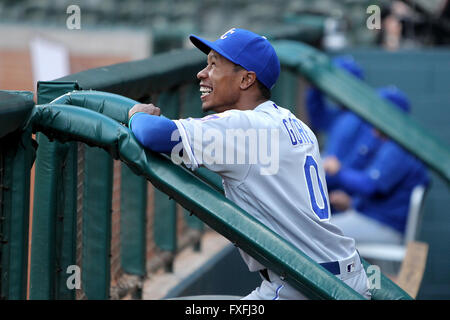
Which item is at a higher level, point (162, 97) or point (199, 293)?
point (162, 97)

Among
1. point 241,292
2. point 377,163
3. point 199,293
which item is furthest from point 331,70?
point 199,293

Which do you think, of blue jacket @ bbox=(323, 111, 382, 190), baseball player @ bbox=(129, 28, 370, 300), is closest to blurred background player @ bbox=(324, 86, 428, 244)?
blue jacket @ bbox=(323, 111, 382, 190)

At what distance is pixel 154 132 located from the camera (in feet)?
6.12

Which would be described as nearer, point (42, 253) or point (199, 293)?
point (42, 253)

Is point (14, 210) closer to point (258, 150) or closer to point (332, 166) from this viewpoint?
point (258, 150)

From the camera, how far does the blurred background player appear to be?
4848 millimetres

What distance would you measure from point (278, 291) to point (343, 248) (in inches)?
8.8

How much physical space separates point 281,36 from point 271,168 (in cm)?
309

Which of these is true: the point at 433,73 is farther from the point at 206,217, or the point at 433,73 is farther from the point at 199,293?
the point at 206,217

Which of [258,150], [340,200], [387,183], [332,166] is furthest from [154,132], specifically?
[340,200]

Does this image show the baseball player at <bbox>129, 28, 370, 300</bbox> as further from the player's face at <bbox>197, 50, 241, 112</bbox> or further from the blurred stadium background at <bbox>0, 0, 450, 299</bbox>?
the blurred stadium background at <bbox>0, 0, 450, 299</bbox>

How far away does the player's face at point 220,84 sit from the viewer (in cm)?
218

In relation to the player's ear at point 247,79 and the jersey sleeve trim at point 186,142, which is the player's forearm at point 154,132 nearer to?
the jersey sleeve trim at point 186,142

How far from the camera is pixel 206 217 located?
6.12 feet
